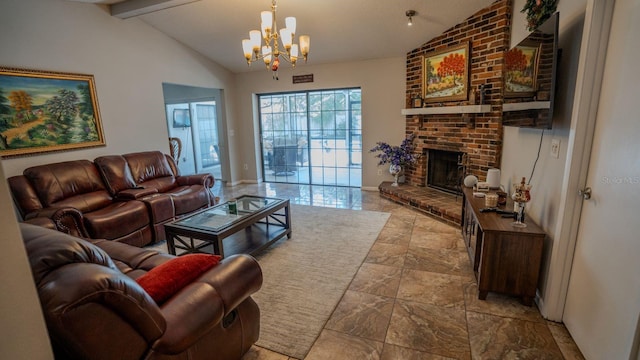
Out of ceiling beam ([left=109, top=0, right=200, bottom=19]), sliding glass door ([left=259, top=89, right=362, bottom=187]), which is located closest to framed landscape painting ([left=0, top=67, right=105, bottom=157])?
ceiling beam ([left=109, top=0, right=200, bottom=19])

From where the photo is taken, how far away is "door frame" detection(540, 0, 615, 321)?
1.69 metres

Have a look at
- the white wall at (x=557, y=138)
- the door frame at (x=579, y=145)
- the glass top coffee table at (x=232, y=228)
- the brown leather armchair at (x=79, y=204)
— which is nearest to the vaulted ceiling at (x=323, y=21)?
the white wall at (x=557, y=138)

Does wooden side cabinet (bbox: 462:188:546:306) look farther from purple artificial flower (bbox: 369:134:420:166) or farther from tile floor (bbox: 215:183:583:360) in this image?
purple artificial flower (bbox: 369:134:420:166)

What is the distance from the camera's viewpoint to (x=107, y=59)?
157 inches

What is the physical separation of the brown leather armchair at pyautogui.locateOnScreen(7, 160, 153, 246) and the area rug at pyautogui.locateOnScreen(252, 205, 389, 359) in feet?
4.73

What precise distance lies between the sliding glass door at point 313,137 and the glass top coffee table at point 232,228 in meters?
2.51

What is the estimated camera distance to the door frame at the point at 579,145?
169cm

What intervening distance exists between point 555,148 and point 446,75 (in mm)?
2457

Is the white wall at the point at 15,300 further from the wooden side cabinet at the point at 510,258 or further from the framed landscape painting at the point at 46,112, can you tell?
the framed landscape painting at the point at 46,112

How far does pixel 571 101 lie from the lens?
1.90 m

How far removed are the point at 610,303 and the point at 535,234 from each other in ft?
1.95

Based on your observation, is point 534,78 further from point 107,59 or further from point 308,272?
point 107,59

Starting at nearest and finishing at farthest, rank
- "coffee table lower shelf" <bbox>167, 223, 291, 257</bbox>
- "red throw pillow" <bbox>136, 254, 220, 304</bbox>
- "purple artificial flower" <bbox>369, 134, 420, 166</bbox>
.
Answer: "red throw pillow" <bbox>136, 254, 220, 304</bbox> → "coffee table lower shelf" <bbox>167, 223, 291, 257</bbox> → "purple artificial flower" <bbox>369, 134, 420, 166</bbox>

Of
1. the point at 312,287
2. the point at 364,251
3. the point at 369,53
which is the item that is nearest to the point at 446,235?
the point at 364,251
